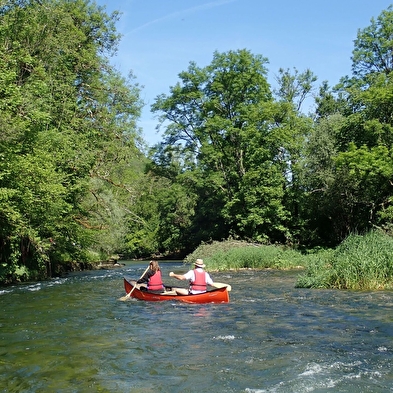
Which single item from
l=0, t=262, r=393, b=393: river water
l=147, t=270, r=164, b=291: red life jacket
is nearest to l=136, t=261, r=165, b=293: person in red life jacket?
l=147, t=270, r=164, b=291: red life jacket

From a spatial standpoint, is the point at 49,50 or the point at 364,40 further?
the point at 364,40

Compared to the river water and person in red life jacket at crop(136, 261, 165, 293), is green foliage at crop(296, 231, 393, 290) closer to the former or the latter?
the river water

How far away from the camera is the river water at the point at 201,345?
6.60m

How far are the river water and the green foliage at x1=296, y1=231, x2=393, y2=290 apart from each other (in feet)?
2.83

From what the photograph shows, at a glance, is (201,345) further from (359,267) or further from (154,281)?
(359,267)

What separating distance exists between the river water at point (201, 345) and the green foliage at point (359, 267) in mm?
864

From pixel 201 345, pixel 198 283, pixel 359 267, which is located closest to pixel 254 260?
pixel 359 267

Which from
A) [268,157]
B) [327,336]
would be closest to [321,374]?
[327,336]

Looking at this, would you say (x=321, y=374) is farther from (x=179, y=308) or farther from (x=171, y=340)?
(x=179, y=308)

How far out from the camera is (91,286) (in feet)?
65.2

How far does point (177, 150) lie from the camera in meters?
44.2

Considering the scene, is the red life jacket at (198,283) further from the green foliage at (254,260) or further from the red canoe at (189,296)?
the green foliage at (254,260)

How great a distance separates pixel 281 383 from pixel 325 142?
30.9 m

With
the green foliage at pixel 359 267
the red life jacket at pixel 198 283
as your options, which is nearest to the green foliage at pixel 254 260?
the green foliage at pixel 359 267
